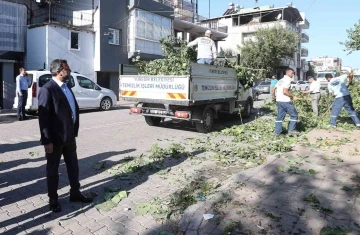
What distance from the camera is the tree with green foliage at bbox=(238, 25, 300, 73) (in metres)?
39.8

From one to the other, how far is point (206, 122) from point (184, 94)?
147cm

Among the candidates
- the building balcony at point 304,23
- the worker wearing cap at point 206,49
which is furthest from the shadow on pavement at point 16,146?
the building balcony at point 304,23

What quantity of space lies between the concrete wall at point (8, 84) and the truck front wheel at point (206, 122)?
1189cm

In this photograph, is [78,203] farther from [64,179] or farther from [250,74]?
[250,74]

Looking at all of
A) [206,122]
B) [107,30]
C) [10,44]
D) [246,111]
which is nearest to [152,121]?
[206,122]

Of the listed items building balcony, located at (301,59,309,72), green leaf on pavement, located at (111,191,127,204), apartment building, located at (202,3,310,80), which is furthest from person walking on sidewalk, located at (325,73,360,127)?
building balcony, located at (301,59,309,72)

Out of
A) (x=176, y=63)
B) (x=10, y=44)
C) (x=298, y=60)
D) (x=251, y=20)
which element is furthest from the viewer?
(x=298, y=60)

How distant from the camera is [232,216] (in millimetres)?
3701

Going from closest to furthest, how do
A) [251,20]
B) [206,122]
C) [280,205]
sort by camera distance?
[280,205] → [206,122] → [251,20]

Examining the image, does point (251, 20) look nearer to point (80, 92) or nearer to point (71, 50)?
point (71, 50)

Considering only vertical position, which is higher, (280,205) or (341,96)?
(341,96)

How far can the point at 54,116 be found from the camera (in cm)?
388

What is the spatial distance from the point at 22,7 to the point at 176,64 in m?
13.9

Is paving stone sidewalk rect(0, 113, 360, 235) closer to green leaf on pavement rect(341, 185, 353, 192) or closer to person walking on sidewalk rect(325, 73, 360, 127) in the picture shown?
green leaf on pavement rect(341, 185, 353, 192)
